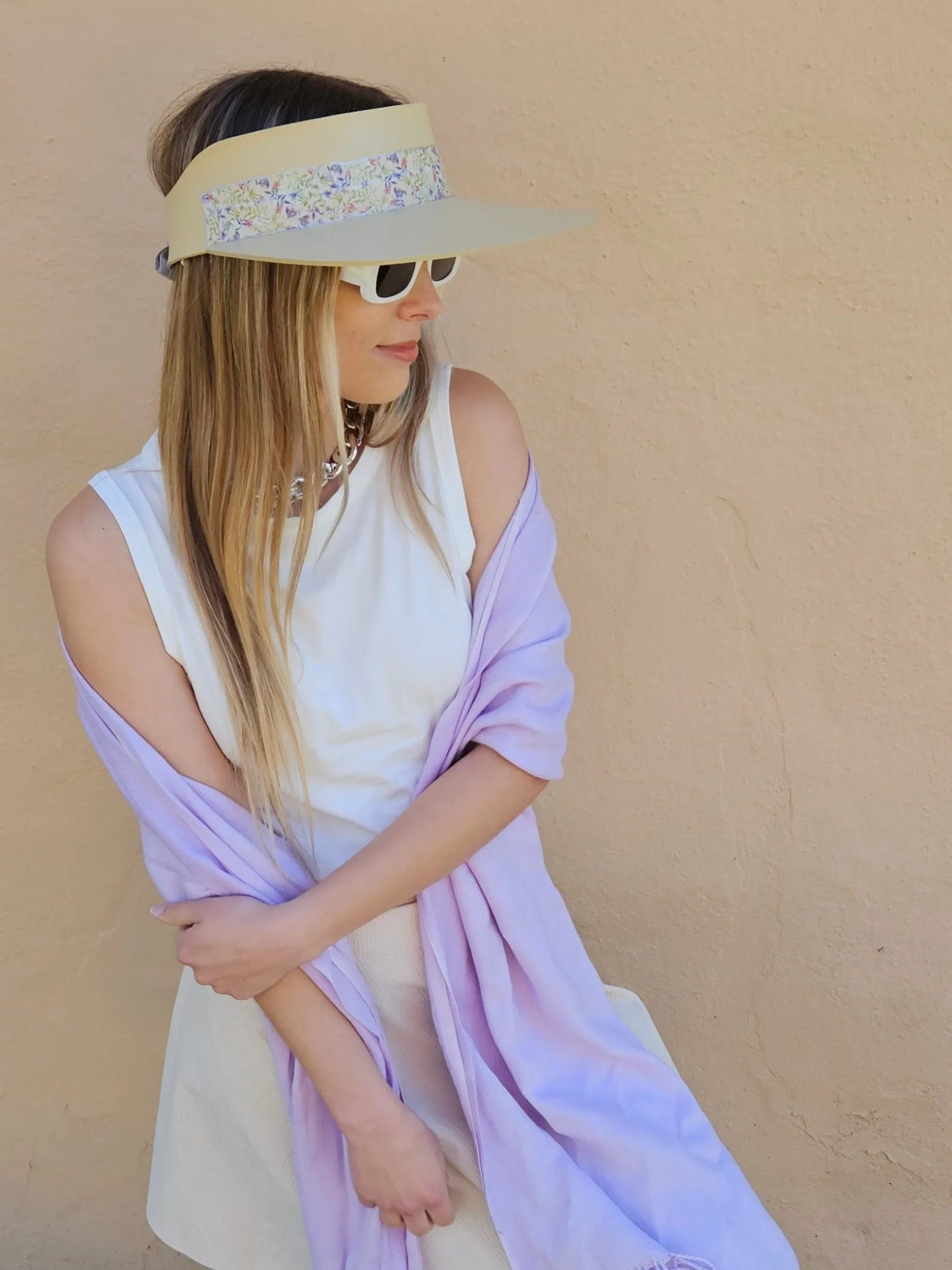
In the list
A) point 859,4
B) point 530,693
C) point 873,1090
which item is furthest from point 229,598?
point 873,1090

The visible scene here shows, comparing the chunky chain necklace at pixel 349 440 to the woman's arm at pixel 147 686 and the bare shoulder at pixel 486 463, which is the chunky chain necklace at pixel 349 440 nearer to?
the bare shoulder at pixel 486 463

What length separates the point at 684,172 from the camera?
168 cm

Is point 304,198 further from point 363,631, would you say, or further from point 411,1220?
point 411,1220

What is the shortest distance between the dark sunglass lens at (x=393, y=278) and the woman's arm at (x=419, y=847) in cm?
21

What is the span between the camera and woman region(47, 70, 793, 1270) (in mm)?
1250

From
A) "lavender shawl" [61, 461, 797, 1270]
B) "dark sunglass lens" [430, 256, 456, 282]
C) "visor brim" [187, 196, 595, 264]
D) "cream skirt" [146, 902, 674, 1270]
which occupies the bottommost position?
"cream skirt" [146, 902, 674, 1270]

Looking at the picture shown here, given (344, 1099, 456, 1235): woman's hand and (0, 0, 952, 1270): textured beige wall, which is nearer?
(344, 1099, 456, 1235): woman's hand

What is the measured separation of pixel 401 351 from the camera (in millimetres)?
1317

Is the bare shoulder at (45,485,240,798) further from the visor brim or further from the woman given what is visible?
the visor brim

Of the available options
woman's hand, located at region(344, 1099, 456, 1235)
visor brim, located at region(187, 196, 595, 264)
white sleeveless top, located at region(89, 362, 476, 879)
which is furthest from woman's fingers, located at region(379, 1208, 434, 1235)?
visor brim, located at region(187, 196, 595, 264)

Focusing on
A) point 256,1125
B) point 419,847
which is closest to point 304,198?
point 419,847

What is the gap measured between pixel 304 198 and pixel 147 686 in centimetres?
52

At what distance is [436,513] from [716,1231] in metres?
0.81

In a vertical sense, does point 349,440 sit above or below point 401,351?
below
